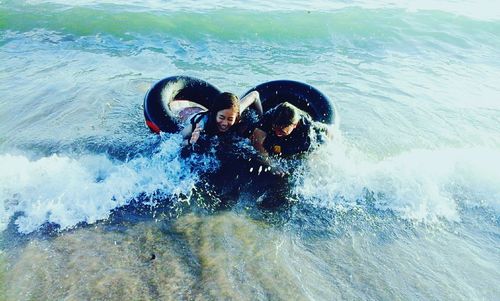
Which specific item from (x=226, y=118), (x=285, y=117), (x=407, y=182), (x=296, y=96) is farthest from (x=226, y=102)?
(x=407, y=182)

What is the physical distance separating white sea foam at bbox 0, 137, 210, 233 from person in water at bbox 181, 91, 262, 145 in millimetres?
412

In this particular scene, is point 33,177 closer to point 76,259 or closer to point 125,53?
point 76,259

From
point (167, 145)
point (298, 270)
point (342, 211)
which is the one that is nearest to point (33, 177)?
point (167, 145)

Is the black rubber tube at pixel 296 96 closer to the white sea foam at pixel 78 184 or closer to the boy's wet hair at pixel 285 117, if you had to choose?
the boy's wet hair at pixel 285 117

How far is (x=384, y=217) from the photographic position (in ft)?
16.0

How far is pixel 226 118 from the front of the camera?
527 cm

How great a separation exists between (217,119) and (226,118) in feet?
0.45

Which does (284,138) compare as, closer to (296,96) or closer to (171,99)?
(296,96)

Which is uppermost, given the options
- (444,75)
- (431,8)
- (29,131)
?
(431,8)

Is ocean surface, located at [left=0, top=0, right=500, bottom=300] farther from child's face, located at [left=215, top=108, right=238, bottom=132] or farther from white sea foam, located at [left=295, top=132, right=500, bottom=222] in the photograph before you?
child's face, located at [left=215, top=108, right=238, bottom=132]

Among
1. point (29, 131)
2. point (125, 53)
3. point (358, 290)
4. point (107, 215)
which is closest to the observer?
point (358, 290)

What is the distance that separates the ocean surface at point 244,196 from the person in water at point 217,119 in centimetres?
40

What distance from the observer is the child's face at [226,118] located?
5.21m

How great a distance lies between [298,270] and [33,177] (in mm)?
3499
